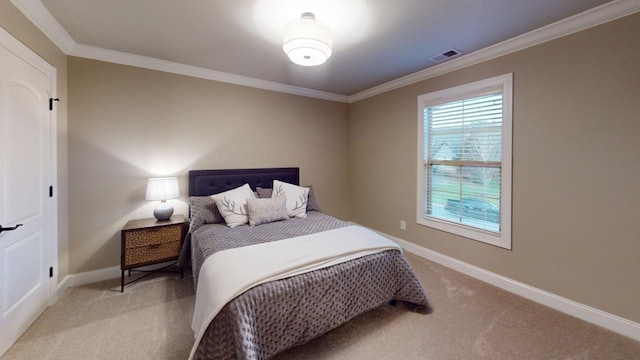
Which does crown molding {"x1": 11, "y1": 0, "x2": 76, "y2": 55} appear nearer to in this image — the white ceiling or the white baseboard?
the white ceiling

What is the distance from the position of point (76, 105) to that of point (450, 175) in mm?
4187

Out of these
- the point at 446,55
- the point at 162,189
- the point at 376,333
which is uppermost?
the point at 446,55

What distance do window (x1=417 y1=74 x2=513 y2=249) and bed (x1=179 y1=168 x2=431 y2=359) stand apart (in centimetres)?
128

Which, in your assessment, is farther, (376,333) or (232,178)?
(232,178)

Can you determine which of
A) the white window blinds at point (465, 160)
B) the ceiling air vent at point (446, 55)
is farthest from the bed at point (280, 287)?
the ceiling air vent at point (446, 55)

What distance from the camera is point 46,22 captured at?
2.04m

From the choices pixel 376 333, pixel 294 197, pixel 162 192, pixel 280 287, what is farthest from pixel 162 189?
pixel 376 333

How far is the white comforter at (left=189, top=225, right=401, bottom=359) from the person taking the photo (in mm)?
1476

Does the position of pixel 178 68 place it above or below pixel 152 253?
above

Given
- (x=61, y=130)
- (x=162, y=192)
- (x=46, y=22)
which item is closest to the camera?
(x=46, y=22)

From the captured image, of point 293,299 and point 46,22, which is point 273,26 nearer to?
point 46,22

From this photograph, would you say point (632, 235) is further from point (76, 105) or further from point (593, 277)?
point (76, 105)

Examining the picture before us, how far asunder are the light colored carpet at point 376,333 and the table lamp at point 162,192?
0.80 meters

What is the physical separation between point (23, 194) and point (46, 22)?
1.39 m
